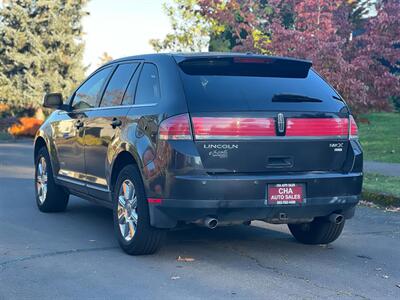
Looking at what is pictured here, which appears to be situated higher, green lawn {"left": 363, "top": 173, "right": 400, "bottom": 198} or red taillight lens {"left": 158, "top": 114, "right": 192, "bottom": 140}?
red taillight lens {"left": 158, "top": 114, "right": 192, "bottom": 140}

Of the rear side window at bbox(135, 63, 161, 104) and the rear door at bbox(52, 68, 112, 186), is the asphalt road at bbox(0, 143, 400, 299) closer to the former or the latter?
the rear door at bbox(52, 68, 112, 186)

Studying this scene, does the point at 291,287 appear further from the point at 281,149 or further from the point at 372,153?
the point at 372,153

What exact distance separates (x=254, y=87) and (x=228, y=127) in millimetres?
576

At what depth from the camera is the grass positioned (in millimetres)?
9258

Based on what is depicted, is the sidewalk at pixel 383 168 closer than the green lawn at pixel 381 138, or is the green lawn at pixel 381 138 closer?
the sidewalk at pixel 383 168

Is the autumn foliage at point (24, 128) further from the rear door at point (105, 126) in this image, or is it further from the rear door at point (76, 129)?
the rear door at point (105, 126)

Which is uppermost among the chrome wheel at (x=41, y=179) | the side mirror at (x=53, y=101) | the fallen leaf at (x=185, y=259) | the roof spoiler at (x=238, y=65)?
the roof spoiler at (x=238, y=65)

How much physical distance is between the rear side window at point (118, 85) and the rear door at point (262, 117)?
1006 mm

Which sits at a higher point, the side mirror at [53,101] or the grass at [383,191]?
the side mirror at [53,101]

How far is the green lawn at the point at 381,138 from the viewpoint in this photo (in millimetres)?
15801

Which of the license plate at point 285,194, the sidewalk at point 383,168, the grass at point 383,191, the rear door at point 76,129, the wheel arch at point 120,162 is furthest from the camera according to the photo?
the sidewalk at point 383,168

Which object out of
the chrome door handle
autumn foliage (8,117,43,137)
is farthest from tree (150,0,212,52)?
the chrome door handle

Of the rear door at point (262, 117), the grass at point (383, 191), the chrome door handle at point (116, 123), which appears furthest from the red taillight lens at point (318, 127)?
the grass at point (383, 191)

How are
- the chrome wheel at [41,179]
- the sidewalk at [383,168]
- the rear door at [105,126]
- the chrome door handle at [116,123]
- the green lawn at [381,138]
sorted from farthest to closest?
the green lawn at [381,138] < the sidewalk at [383,168] < the chrome wheel at [41,179] < the rear door at [105,126] < the chrome door handle at [116,123]
